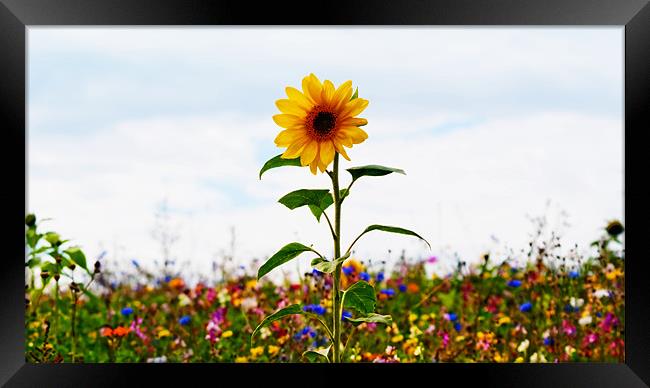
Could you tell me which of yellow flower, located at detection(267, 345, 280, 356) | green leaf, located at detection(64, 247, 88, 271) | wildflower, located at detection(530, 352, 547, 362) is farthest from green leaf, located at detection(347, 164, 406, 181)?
wildflower, located at detection(530, 352, 547, 362)

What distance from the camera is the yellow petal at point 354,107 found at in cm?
191

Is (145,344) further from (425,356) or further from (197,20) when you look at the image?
(197,20)

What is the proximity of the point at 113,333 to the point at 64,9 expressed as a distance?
1748 millimetres

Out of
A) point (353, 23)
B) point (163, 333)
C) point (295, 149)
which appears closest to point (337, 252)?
point (295, 149)

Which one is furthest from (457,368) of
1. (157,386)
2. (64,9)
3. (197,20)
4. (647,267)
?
(64,9)

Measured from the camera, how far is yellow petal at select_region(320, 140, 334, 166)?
1.89m

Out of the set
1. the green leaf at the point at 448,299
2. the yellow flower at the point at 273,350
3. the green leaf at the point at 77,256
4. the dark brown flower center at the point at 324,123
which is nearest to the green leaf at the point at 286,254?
the dark brown flower center at the point at 324,123

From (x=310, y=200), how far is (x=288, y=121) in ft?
0.74

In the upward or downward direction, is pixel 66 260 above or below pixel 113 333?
above

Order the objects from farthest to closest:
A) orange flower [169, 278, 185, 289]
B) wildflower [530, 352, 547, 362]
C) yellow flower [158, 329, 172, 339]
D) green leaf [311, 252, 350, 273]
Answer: orange flower [169, 278, 185, 289] → yellow flower [158, 329, 172, 339] → wildflower [530, 352, 547, 362] → green leaf [311, 252, 350, 273]

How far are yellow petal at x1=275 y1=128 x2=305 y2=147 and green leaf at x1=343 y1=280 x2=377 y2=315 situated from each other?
430mm

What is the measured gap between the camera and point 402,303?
13.7 feet

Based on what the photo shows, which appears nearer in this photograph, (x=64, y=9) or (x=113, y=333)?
(x=64, y=9)

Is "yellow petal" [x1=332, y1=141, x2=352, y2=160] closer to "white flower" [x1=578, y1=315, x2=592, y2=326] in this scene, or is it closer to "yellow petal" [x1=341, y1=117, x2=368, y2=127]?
"yellow petal" [x1=341, y1=117, x2=368, y2=127]
